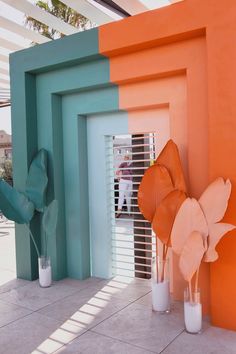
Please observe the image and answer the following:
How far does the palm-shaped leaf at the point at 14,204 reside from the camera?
390cm

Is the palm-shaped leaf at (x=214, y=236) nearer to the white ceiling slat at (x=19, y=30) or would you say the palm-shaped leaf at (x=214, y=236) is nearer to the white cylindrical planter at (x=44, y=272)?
the white cylindrical planter at (x=44, y=272)

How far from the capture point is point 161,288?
332cm

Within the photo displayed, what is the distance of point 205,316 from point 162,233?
3.10ft

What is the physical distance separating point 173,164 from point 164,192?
0.27 meters

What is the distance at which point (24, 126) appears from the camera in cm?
431

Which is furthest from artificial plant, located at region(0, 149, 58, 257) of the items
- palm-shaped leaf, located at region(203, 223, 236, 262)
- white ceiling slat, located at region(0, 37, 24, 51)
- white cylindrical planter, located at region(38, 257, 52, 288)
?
white ceiling slat, located at region(0, 37, 24, 51)

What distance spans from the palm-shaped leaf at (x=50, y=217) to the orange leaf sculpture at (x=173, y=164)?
137cm

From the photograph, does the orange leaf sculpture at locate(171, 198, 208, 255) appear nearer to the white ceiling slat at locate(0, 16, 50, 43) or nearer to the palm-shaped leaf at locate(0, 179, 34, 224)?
the palm-shaped leaf at locate(0, 179, 34, 224)

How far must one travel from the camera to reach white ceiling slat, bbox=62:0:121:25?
4264 millimetres

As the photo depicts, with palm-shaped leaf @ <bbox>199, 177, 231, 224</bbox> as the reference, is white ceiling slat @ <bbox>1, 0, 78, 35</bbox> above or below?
above

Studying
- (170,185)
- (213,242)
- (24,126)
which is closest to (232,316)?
(213,242)

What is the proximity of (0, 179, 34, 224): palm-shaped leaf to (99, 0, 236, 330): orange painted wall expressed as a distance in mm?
1539

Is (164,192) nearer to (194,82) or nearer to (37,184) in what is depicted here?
(194,82)

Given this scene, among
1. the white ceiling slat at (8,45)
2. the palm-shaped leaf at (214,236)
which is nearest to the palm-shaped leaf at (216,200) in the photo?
the palm-shaped leaf at (214,236)
